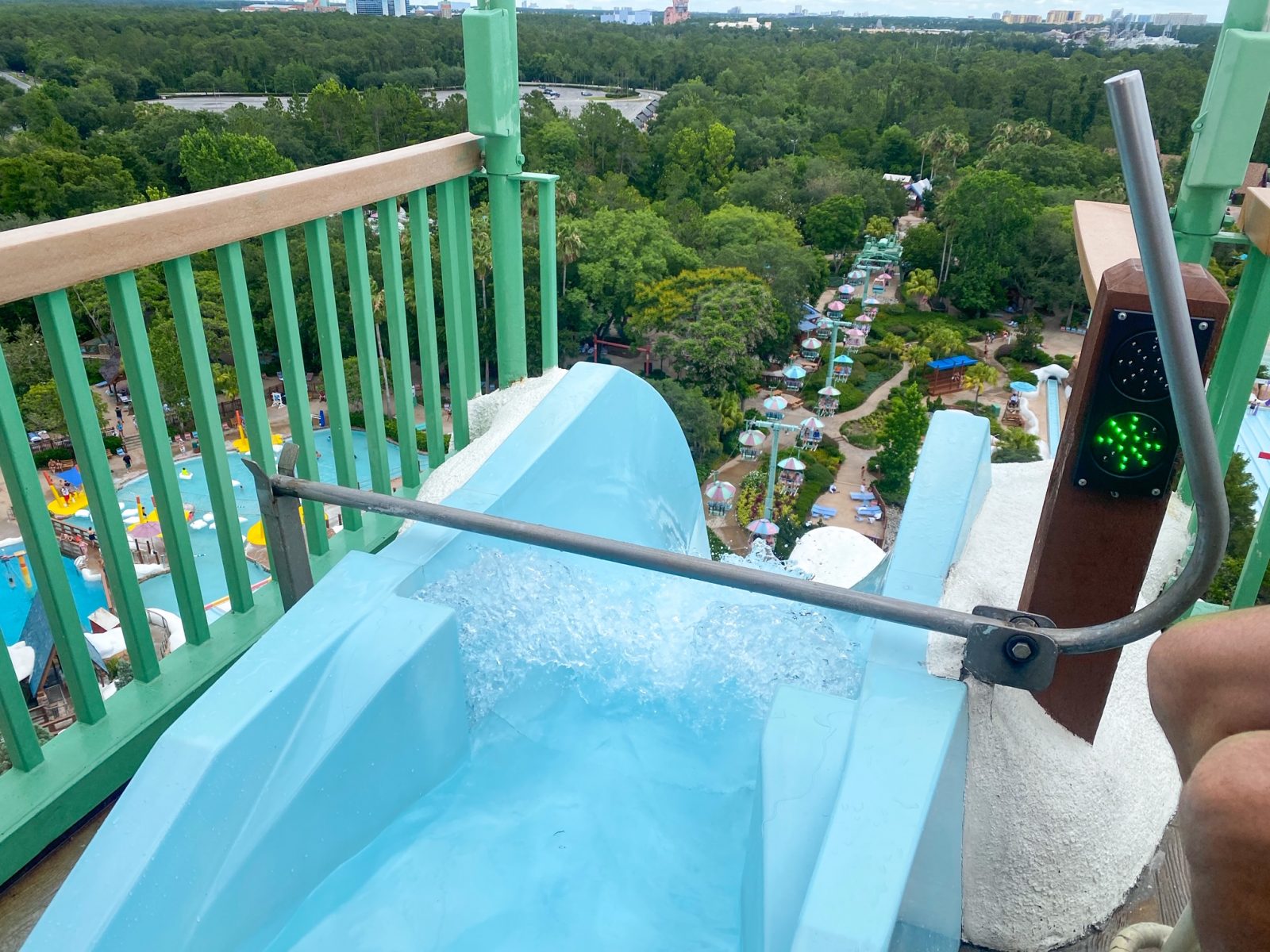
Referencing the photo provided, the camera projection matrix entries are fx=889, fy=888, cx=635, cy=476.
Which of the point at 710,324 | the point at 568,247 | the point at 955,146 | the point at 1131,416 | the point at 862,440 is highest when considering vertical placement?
the point at 1131,416

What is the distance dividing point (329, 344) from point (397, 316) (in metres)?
0.25

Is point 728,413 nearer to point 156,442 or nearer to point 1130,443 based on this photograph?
point 156,442

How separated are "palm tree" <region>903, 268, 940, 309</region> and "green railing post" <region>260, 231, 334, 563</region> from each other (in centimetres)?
2261

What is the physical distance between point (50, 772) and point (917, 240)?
24.4 metres

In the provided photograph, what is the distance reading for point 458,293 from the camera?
1.89 meters

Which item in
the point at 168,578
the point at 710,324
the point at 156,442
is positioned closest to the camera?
the point at 156,442

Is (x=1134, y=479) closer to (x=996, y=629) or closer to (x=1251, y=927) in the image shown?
(x=996, y=629)

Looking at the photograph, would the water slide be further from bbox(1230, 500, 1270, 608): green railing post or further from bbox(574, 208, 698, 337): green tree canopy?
bbox(574, 208, 698, 337): green tree canopy

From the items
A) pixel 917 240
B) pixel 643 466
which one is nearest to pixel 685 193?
pixel 917 240

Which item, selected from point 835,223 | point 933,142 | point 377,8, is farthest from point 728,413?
point 377,8

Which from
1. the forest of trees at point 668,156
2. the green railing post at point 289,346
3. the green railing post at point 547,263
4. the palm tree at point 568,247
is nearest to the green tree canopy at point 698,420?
the forest of trees at point 668,156

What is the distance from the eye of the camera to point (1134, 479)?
36.5 inches

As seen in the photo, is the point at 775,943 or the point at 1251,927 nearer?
the point at 1251,927

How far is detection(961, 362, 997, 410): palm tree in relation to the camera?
58.5ft
